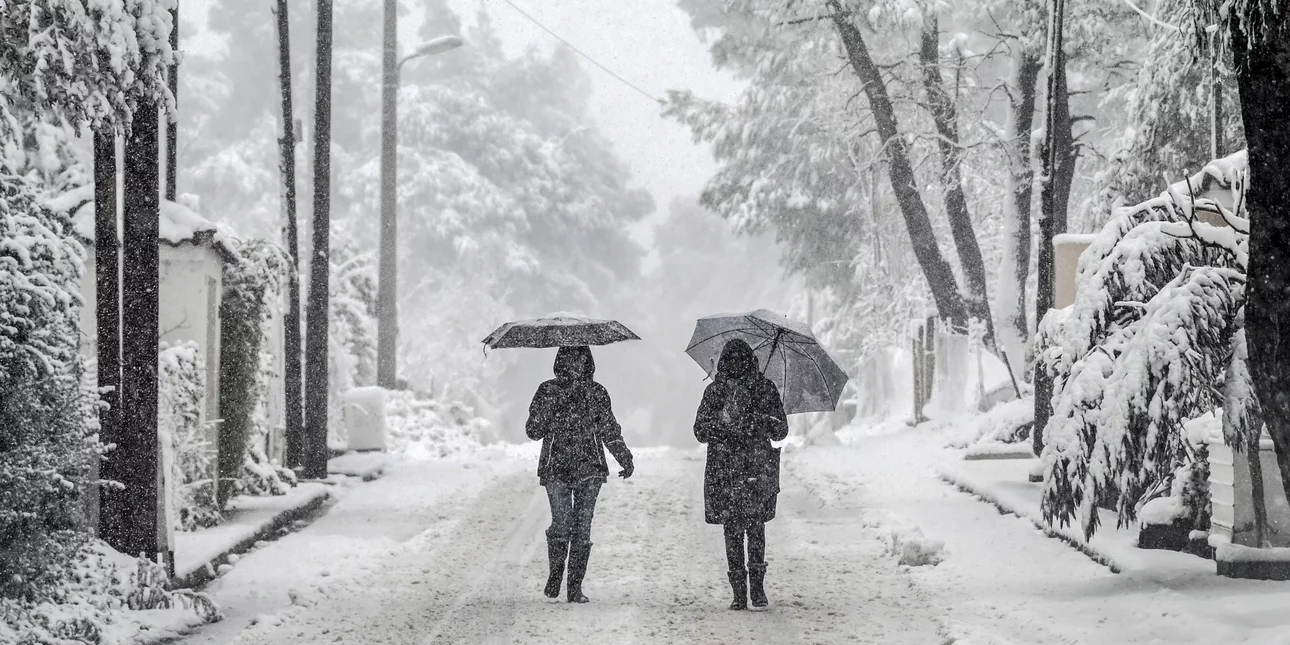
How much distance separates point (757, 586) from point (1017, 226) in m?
15.0

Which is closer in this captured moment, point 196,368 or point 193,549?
point 193,549

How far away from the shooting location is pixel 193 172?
146 ft

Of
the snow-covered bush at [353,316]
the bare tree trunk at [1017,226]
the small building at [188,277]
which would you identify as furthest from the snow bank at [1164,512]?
the snow-covered bush at [353,316]

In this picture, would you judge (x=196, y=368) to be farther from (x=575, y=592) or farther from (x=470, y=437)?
(x=470, y=437)

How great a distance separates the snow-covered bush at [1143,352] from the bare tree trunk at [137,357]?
6.30 m

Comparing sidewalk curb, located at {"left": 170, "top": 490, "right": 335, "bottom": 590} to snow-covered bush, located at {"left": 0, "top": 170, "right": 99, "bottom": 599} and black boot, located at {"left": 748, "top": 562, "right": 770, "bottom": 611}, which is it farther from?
black boot, located at {"left": 748, "top": 562, "right": 770, "bottom": 611}

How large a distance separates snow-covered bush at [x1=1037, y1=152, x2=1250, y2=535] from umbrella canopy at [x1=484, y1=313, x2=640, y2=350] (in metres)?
3.02

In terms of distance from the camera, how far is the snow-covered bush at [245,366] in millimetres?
13906

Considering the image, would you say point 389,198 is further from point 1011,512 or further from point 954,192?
point 1011,512

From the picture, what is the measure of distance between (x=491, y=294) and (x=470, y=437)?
16728 mm

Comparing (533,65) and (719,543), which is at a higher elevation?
(533,65)

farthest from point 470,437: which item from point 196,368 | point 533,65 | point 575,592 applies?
point 533,65

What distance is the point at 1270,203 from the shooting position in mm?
5852

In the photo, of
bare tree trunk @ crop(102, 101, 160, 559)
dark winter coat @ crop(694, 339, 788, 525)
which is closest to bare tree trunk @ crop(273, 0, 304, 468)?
bare tree trunk @ crop(102, 101, 160, 559)
